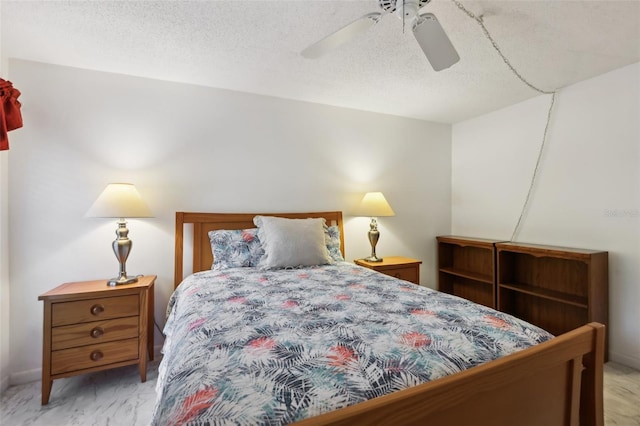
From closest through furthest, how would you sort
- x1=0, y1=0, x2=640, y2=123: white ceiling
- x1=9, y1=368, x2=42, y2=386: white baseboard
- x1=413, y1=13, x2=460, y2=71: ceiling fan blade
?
x1=413, y1=13, x2=460, y2=71: ceiling fan blade, x1=0, y1=0, x2=640, y2=123: white ceiling, x1=9, y1=368, x2=42, y2=386: white baseboard

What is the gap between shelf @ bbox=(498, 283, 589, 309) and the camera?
7.69 feet

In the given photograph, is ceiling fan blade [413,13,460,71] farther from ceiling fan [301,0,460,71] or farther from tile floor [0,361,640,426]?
tile floor [0,361,640,426]

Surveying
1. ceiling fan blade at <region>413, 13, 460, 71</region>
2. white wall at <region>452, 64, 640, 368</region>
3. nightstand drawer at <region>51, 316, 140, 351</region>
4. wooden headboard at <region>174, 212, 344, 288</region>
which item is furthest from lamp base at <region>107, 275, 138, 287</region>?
white wall at <region>452, 64, 640, 368</region>

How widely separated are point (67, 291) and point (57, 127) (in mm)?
1233

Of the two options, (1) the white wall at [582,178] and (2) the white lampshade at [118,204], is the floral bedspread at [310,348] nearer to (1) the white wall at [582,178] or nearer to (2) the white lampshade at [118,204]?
(2) the white lampshade at [118,204]

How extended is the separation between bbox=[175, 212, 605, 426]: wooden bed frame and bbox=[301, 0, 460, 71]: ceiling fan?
134 centimetres

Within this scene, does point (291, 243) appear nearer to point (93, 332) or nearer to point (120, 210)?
point (120, 210)

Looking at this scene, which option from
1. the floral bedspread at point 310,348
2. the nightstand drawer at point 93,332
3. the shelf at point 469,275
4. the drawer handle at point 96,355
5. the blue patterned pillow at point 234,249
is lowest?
the drawer handle at point 96,355

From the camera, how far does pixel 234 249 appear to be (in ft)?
7.74

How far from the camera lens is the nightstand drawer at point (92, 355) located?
184cm

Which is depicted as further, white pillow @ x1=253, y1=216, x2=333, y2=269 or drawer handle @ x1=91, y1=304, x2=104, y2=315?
white pillow @ x1=253, y1=216, x2=333, y2=269

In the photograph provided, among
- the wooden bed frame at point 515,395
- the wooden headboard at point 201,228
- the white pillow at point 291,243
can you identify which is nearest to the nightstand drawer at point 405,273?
the white pillow at point 291,243

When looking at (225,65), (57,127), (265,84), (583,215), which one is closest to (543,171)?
(583,215)

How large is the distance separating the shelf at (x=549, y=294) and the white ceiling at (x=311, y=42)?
73.3 inches
